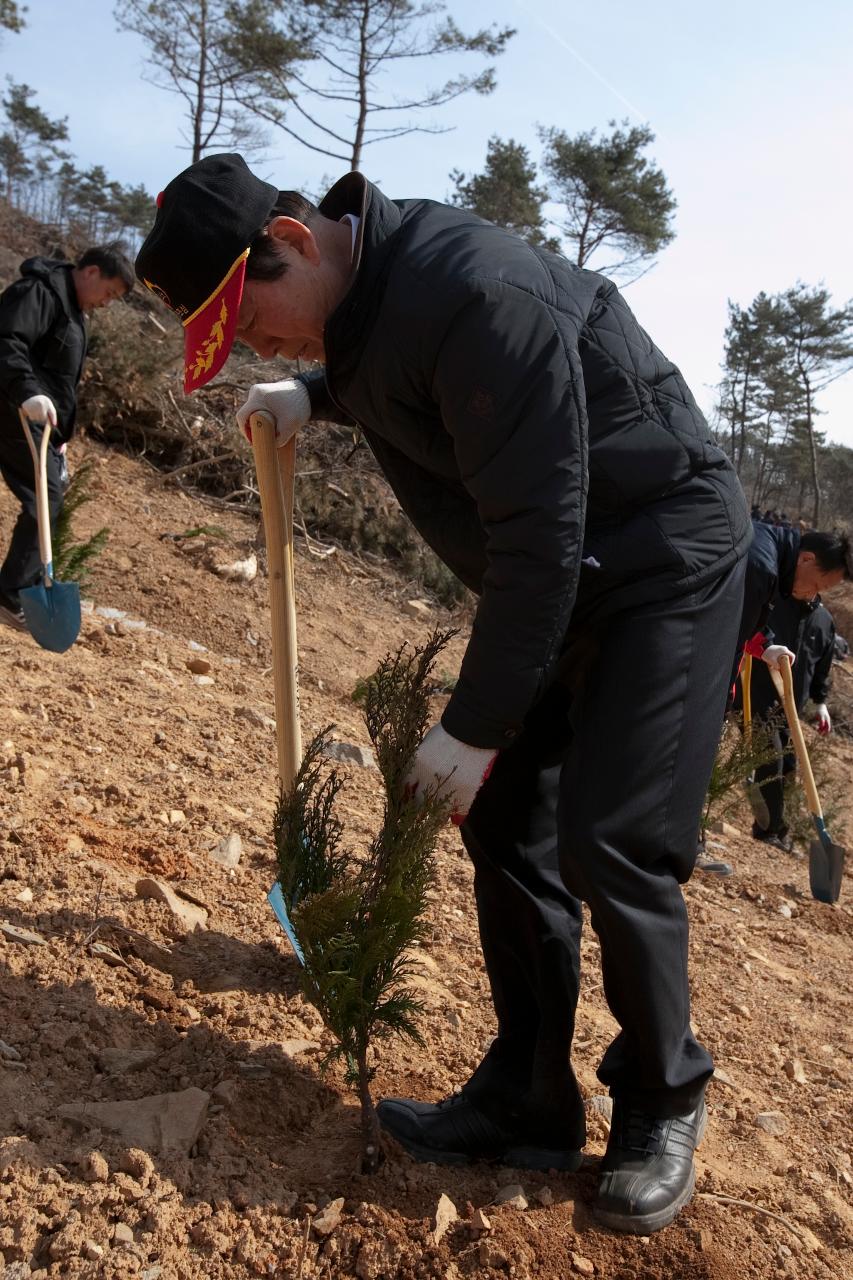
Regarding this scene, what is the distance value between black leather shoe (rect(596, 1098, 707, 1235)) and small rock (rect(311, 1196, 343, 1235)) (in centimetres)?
47

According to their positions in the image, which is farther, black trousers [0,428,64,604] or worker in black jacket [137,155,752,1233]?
black trousers [0,428,64,604]

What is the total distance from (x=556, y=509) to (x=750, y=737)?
360 cm

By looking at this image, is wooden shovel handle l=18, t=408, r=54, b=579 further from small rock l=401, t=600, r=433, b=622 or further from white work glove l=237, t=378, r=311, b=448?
small rock l=401, t=600, r=433, b=622

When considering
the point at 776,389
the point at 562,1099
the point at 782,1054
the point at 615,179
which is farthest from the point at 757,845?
the point at 776,389

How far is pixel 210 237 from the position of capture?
1761mm

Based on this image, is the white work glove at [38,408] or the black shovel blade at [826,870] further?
the black shovel blade at [826,870]

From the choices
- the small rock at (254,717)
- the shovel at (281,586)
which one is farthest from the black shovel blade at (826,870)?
the shovel at (281,586)

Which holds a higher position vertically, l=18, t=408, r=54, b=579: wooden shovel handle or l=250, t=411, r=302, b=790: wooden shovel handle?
l=250, t=411, r=302, b=790: wooden shovel handle

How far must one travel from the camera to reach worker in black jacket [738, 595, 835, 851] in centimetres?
655

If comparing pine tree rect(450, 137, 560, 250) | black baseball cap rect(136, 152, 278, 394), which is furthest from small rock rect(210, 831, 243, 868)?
pine tree rect(450, 137, 560, 250)

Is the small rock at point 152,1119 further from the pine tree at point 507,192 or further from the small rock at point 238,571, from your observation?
the pine tree at point 507,192

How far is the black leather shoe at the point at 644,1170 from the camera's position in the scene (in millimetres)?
1875

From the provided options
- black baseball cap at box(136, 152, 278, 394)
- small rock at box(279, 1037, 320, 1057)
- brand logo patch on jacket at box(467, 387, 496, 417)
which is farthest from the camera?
small rock at box(279, 1037, 320, 1057)

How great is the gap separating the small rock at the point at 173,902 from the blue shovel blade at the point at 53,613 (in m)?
2.10
